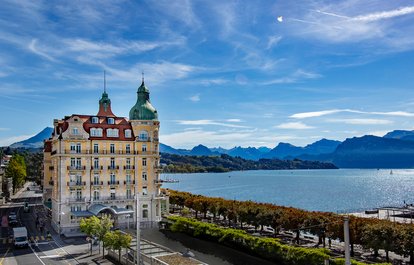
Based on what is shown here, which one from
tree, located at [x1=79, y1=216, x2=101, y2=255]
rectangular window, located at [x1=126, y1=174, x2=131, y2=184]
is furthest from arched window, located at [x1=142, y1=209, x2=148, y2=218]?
tree, located at [x1=79, y1=216, x2=101, y2=255]

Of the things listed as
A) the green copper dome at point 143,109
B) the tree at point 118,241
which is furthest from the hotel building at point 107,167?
the tree at point 118,241

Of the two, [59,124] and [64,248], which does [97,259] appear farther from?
[59,124]

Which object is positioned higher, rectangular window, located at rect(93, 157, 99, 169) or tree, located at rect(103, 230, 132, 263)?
rectangular window, located at rect(93, 157, 99, 169)

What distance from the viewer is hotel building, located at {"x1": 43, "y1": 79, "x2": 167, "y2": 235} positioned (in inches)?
2778

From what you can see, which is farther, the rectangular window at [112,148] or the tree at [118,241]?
the rectangular window at [112,148]

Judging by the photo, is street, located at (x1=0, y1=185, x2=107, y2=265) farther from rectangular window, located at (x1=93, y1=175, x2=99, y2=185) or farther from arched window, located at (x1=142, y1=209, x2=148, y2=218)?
arched window, located at (x1=142, y1=209, x2=148, y2=218)

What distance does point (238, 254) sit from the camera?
58.6m

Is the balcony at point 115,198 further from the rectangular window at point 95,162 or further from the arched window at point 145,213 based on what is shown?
the rectangular window at point 95,162

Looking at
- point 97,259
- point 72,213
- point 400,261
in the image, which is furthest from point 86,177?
point 400,261

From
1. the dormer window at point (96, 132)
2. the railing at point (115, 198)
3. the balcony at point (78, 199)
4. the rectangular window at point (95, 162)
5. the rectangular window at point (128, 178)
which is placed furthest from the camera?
the rectangular window at point (128, 178)

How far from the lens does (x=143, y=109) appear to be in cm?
7769

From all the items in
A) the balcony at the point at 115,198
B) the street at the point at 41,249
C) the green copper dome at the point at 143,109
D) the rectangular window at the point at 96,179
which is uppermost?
the green copper dome at the point at 143,109

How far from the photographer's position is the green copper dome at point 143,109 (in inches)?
3051

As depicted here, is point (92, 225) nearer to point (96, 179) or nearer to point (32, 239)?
point (32, 239)
